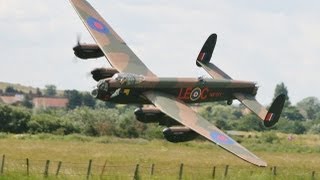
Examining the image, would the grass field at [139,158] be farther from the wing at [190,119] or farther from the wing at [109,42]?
the wing at [190,119]

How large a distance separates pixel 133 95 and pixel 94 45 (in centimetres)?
716

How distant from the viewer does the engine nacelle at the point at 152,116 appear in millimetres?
43094

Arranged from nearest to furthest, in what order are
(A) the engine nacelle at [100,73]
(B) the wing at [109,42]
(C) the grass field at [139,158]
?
1. (A) the engine nacelle at [100,73]
2. (B) the wing at [109,42]
3. (C) the grass field at [139,158]

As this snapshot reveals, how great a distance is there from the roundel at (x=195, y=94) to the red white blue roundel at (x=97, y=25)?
8.91 m

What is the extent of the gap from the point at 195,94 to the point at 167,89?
1.97m

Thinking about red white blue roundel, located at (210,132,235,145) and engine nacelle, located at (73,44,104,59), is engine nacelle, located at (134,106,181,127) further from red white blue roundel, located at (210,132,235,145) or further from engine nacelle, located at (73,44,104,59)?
engine nacelle, located at (73,44,104,59)

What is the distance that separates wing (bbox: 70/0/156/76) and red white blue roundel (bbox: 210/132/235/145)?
795 cm

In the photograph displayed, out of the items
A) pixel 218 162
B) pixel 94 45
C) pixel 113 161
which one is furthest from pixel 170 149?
pixel 94 45

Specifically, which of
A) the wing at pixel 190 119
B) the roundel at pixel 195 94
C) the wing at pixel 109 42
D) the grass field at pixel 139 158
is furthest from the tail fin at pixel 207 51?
the grass field at pixel 139 158

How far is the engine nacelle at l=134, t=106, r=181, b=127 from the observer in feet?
141

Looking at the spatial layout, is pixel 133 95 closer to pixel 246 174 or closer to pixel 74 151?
pixel 246 174

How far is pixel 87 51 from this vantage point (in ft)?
162

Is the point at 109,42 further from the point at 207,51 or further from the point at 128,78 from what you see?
the point at 128,78

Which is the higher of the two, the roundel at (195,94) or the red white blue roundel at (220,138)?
the roundel at (195,94)
